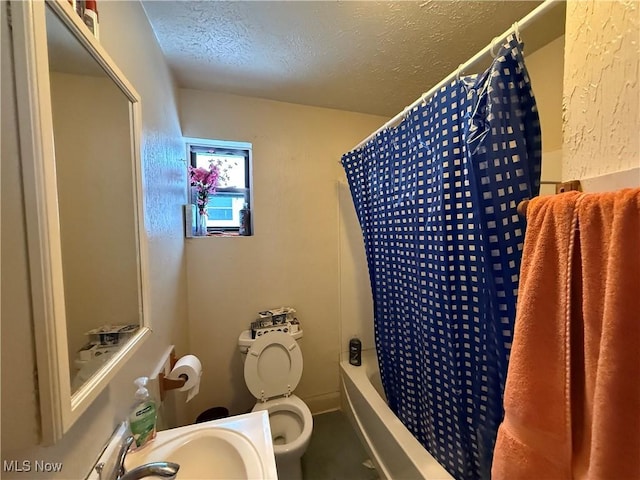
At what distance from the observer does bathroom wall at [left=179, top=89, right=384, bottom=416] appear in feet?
6.05

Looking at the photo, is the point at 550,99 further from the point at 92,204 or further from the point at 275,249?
the point at 92,204

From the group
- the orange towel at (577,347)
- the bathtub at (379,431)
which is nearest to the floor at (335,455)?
the bathtub at (379,431)

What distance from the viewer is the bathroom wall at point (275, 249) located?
184 cm

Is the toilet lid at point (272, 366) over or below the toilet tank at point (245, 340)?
below

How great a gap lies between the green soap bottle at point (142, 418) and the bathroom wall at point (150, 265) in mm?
49

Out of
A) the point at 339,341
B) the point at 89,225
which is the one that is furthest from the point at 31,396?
the point at 339,341

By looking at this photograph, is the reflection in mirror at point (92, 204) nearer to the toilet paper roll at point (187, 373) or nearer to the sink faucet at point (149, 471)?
the sink faucet at point (149, 471)

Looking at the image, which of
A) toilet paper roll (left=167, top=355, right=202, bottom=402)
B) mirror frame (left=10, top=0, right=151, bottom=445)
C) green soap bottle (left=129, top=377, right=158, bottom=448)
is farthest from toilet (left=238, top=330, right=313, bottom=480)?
mirror frame (left=10, top=0, right=151, bottom=445)

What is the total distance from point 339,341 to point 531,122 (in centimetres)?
181

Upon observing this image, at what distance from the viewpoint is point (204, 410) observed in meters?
1.84

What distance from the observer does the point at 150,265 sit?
42.3 inches

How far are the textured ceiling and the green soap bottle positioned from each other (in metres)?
1.53

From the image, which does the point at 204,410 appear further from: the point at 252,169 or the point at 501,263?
the point at 501,263

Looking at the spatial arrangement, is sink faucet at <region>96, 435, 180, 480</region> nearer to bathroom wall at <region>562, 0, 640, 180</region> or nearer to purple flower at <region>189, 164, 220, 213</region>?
bathroom wall at <region>562, 0, 640, 180</region>
